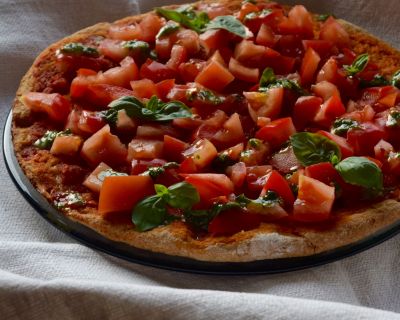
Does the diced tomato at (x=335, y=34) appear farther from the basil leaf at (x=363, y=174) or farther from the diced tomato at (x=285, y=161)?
the basil leaf at (x=363, y=174)

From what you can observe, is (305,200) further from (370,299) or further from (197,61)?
(197,61)

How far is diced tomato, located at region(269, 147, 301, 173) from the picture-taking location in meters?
3.35

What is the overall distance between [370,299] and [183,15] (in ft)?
6.64

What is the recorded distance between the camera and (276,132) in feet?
11.5

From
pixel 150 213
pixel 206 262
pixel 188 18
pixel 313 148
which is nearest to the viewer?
pixel 206 262

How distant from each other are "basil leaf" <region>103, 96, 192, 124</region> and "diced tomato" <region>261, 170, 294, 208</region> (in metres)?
0.59

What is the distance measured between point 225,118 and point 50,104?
870 mm

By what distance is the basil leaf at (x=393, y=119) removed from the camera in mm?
3502

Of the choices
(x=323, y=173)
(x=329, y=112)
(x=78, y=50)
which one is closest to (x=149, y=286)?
(x=323, y=173)

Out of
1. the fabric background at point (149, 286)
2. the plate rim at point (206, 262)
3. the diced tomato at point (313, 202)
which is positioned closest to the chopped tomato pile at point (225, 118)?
the diced tomato at point (313, 202)

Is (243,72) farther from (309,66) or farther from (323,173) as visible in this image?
(323,173)

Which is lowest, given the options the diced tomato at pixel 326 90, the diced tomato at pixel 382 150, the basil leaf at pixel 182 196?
the basil leaf at pixel 182 196

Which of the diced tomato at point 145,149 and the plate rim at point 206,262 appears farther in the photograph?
the diced tomato at point 145,149

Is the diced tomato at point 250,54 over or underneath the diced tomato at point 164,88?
over
